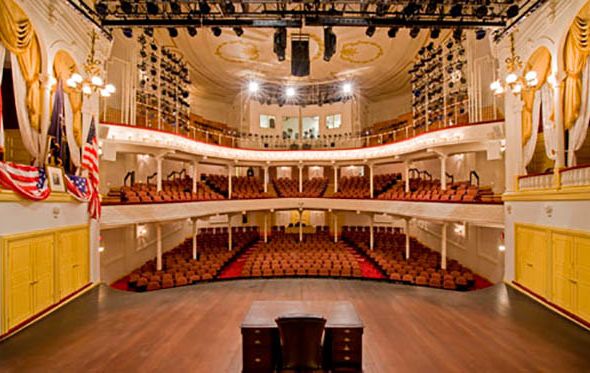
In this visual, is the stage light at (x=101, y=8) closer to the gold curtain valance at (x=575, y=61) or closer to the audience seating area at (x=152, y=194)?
the audience seating area at (x=152, y=194)

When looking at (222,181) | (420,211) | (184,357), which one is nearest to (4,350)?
(184,357)

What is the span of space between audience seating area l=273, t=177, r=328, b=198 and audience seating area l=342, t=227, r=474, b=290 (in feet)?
11.0

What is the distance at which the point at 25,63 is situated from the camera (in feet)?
19.4

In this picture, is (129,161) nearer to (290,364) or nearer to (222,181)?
(222,181)

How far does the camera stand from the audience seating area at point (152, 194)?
997 cm

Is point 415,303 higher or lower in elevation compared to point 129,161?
lower

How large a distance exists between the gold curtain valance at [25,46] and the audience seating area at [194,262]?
19.2 feet

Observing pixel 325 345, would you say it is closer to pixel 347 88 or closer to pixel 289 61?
pixel 289 61

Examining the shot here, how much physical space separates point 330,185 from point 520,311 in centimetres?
1364

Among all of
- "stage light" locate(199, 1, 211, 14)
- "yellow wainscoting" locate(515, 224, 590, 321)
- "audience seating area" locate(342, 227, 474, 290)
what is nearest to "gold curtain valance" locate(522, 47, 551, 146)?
"yellow wainscoting" locate(515, 224, 590, 321)

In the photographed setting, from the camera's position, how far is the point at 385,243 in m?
15.6

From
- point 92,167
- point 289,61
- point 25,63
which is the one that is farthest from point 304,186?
point 25,63

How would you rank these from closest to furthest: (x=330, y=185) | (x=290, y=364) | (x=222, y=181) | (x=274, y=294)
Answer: (x=290, y=364), (x=274, y=294), (x=222, y=181), (x=330, y=185)

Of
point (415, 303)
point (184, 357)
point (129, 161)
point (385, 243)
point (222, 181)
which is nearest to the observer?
point (184, 357)
